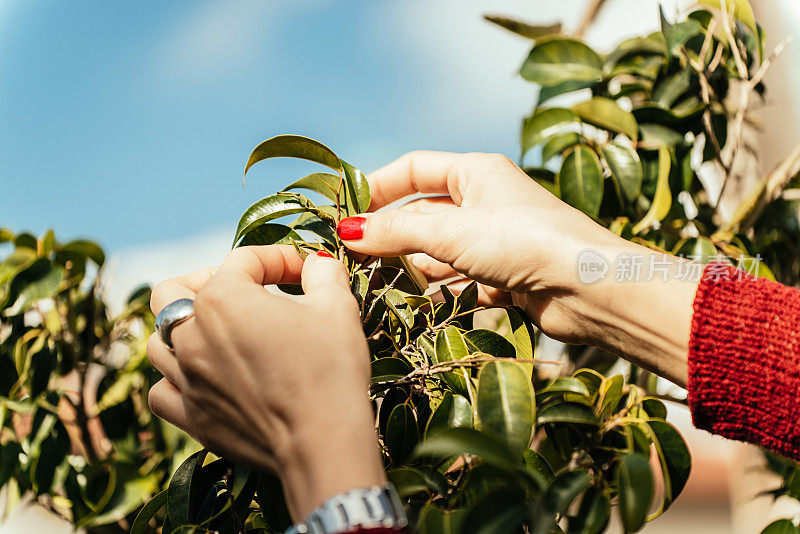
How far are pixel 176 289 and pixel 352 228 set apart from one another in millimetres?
196

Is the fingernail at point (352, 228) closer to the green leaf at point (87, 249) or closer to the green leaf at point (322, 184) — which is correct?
the green leaf at point (322, 184)

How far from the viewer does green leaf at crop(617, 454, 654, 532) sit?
0.43 metres

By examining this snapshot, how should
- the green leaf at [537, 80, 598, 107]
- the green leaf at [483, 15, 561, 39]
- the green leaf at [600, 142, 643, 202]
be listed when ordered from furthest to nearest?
1. the green leaf at [483, 15, 561, 39]
2. the green leaf at [537, 80, 598, 107]
3. the green leaf at [600, 142, 643, 202]

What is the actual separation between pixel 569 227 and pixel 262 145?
350 mm

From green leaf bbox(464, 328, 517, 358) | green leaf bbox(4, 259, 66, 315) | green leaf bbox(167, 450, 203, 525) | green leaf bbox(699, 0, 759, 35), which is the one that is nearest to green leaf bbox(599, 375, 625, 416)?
green leaf bbox(464, 328, 517, 358)

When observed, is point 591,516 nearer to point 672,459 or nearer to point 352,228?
point 672,459

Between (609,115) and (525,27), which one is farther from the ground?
(525,27)

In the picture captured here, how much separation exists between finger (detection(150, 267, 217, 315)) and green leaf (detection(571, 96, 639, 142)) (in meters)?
0.61

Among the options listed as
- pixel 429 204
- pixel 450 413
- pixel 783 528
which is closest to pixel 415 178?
pixel 429 204

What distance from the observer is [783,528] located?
683 mm

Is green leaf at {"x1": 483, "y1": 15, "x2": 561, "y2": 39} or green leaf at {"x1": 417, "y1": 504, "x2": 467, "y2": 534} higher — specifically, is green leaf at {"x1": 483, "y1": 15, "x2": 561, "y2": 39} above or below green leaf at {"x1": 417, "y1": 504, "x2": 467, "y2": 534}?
above

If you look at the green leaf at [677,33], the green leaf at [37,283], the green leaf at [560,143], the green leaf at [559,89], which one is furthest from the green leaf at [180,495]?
the green leaf at [677,33]

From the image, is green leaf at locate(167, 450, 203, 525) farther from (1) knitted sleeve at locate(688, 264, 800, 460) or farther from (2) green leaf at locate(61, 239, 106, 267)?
(2) green leaf at locate(61, 239, 106, 267)

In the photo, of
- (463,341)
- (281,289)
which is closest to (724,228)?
(463,341)
